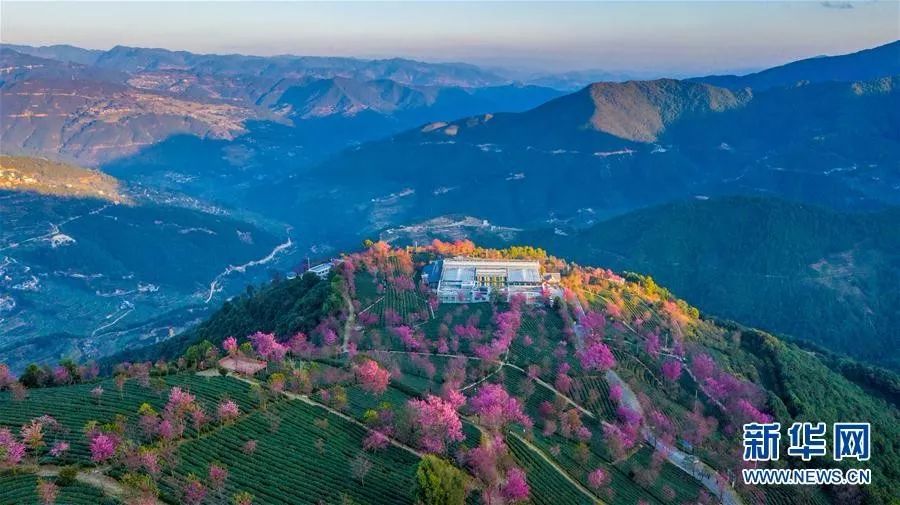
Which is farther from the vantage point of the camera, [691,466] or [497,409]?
[691,466]

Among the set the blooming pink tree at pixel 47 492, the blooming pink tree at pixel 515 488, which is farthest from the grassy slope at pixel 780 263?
the blooming pink tree at pixel 47 492

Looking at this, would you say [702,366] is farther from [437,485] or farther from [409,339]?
[437,485]

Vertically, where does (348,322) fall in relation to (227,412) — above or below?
below

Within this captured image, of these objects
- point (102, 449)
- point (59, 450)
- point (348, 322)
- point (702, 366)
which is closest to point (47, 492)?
point (102, 449)

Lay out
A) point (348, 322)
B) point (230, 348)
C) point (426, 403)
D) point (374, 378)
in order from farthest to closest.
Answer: point (348, 322)
point (230, 348)
point (374, 378)
point (426, 403)

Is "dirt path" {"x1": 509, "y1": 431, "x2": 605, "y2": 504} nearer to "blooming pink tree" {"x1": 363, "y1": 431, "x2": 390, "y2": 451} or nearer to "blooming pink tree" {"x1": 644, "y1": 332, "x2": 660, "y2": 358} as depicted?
"blooming pink tree" {"x1": 363, "y1": 431, "x2": 390, "y2": 451}

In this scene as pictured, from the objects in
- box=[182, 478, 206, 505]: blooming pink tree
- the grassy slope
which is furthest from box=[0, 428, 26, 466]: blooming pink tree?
the grassy slope

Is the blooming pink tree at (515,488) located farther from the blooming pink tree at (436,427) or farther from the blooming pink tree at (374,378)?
the blooming pink tree at (374,378)

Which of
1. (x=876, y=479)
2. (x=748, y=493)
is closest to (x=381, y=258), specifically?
(x=748, y=493)
